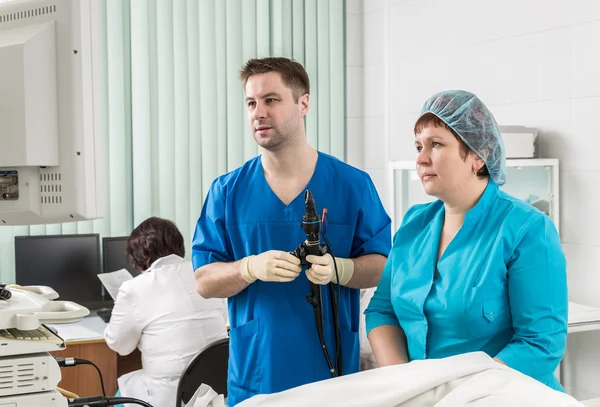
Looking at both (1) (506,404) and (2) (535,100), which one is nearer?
(1) (506,404)

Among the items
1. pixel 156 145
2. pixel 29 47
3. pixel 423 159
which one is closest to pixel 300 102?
pixel 423 159

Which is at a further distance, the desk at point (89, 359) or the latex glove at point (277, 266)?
the desk at point (89, 359)

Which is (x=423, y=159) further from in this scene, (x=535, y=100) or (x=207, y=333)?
(x=535, y=100)

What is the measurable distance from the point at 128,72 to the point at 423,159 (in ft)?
8.69

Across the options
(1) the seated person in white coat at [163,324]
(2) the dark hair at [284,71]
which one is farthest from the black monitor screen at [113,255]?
(2) the dark hair at [284,71]

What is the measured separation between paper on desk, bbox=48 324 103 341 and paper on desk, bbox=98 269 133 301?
0.65 ft

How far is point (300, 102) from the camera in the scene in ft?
6.77

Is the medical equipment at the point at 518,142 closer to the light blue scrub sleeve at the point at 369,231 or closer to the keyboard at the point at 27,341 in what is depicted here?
the light blue scrub sleeve at the point at 369,231

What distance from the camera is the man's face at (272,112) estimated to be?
1.98 meters

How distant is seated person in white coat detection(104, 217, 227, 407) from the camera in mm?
2850

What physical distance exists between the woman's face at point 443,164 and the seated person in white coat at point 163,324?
4.81 ft

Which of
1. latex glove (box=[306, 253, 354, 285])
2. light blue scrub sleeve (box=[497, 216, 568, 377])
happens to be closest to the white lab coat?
latex glove (box=[306, 253, 354, 285])

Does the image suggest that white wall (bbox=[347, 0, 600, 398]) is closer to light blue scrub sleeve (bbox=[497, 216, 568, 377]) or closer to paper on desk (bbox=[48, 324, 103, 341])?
light blue scrub sleeve (bbox=[497, 216, 568, 377])

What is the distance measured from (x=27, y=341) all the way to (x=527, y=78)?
2595 millimetres
